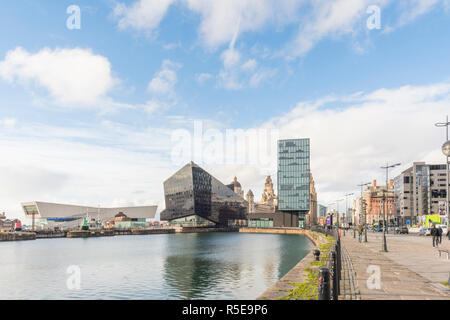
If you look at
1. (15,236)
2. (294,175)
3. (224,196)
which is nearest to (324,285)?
(15,236)

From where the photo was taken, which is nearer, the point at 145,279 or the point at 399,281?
the point at 399,281

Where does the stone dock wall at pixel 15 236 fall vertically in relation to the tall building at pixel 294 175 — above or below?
below

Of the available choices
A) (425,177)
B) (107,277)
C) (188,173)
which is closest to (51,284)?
(107,277)

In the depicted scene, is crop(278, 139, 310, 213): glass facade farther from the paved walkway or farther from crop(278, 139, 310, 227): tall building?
the paved walkway

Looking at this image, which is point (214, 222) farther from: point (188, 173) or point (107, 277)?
point (107, 277)

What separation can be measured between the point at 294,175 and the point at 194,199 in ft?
138

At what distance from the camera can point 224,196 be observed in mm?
177625

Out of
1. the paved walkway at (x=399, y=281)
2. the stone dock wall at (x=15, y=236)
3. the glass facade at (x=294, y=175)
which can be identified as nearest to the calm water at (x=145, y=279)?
the paved walkway at (x=399, y=281)

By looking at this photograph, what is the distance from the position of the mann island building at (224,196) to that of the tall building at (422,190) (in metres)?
62.2

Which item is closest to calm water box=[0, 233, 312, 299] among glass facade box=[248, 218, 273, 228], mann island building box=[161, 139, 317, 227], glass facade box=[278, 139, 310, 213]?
glass facade box=[278, 139, 310, 213]

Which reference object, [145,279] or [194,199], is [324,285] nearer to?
[145,279]

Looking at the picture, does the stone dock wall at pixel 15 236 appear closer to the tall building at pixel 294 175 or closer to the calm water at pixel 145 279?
the calm water at pixel 145 279

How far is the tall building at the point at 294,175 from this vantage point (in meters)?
150

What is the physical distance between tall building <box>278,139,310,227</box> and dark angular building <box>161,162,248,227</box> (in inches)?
1253
